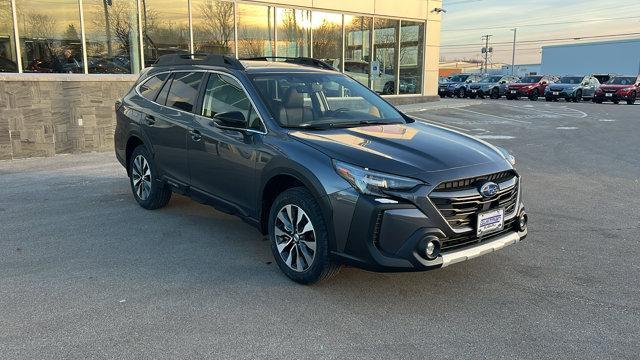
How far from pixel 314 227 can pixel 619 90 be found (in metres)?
31.3

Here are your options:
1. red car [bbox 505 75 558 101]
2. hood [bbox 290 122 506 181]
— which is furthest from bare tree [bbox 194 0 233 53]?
red car [bbox 505 75 558 101]

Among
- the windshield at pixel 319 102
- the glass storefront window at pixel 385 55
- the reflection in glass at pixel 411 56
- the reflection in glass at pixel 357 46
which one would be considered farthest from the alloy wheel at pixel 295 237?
the reflection in glass at pixel 411 56

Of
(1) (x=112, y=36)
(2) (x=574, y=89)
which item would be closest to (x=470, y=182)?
(1) (x=112, y=36)

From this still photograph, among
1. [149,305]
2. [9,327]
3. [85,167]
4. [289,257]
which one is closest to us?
[9,327]

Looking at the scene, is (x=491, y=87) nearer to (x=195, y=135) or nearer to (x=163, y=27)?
(x=163, y=27)

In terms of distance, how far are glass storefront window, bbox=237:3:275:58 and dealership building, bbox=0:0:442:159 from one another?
3 centimetres

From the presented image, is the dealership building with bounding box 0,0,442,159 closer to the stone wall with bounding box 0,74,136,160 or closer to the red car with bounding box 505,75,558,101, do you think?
the stone wall with bounding box 0,74,136,160

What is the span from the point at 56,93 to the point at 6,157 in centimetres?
157

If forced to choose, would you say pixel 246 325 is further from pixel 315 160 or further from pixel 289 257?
pixel 315 160

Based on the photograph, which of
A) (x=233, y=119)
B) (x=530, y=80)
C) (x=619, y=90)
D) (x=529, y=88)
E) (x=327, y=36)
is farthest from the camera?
(x=530, y=80)

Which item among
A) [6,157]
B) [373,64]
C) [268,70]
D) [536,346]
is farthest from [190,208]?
[373,64]

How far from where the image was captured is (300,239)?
4125 millimetres

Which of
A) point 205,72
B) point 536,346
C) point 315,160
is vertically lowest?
point 536,346

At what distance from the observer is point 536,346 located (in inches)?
129
